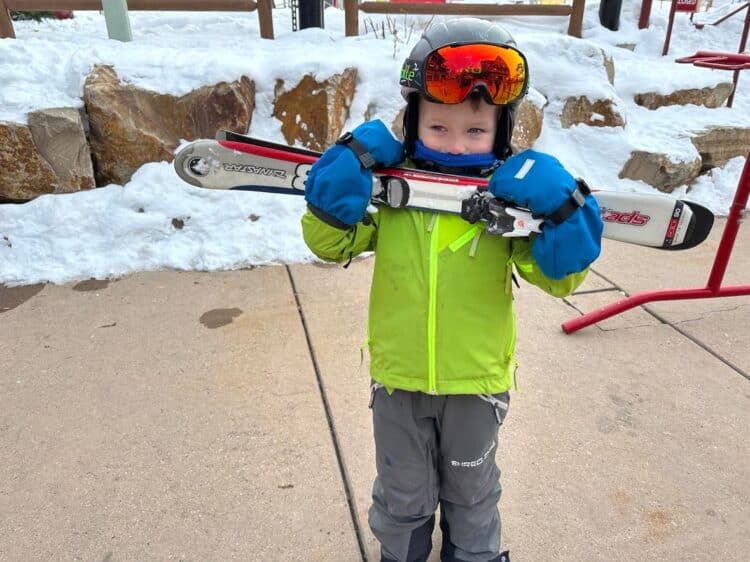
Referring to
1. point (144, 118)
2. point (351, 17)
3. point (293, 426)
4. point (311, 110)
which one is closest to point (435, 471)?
point (293, 426)

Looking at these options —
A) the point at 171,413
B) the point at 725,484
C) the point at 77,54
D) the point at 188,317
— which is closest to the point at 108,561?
the point at 171,413

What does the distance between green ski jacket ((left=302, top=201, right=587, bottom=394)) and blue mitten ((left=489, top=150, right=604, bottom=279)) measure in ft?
0.37

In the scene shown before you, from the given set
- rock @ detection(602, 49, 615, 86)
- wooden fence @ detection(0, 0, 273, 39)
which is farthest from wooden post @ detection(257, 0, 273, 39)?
rock @ detection(602, 49, 615, 86)

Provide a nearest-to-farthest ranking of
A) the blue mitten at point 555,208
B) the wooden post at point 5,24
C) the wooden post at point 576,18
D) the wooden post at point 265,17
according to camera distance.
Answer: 1. the blue mitten at point 555,208
2. the wooden post at point 5,24
3. the wooden post at point 265,17
4. the wooden post at point 576,18

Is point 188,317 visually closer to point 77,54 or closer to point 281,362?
point 281,362

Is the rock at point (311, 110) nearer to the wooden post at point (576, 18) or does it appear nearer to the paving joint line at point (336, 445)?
the paving joint line at point (336, 445)

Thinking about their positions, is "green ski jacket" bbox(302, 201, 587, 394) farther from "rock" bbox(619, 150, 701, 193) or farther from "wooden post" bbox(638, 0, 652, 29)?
"wooden post" bbox(638, 0, 652, 29)

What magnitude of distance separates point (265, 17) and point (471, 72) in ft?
14.6

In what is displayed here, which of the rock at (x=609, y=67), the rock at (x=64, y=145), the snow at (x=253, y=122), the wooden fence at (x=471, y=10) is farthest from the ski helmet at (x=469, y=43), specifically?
the rock at (x=609, y=67)

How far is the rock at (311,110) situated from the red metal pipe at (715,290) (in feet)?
7.58

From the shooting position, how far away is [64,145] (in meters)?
3.98

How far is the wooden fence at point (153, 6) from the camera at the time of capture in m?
4.85

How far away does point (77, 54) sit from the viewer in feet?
13.9

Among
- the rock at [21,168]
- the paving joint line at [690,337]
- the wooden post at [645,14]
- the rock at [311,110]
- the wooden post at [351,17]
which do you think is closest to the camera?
the paving joint line at [690,337]
